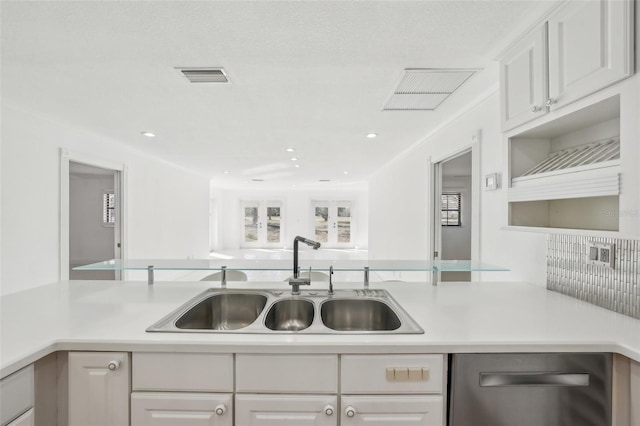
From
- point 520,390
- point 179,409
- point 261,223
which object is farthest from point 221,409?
point 261,223

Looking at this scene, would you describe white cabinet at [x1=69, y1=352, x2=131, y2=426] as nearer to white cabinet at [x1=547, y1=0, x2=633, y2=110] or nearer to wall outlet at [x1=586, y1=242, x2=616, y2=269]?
white cabinet at [x1=547, y1=0, x2=633, y2=110]

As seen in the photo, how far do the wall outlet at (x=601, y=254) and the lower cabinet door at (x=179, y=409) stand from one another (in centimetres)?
198

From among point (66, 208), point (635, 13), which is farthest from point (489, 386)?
point (66, 208)

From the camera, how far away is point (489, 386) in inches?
48.0

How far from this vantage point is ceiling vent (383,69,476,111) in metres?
2.04

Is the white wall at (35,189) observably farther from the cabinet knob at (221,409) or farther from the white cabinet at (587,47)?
the white cabinet at (587,47)

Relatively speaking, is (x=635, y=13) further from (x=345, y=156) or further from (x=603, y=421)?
(x=345, y=156)

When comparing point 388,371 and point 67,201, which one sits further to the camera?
point 67,201

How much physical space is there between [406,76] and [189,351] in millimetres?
2139

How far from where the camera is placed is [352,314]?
1.79 metres

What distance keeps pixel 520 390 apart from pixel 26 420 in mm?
1991

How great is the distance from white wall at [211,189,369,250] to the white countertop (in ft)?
30.0

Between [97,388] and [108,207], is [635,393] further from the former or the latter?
[108,207]

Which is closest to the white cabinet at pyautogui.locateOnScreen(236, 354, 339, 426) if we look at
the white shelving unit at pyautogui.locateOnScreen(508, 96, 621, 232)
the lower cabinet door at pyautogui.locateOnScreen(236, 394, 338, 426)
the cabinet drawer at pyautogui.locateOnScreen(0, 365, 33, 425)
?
the lower cabinet door at pyautogui.locateOnScreen(236, 394, 338, 426)
